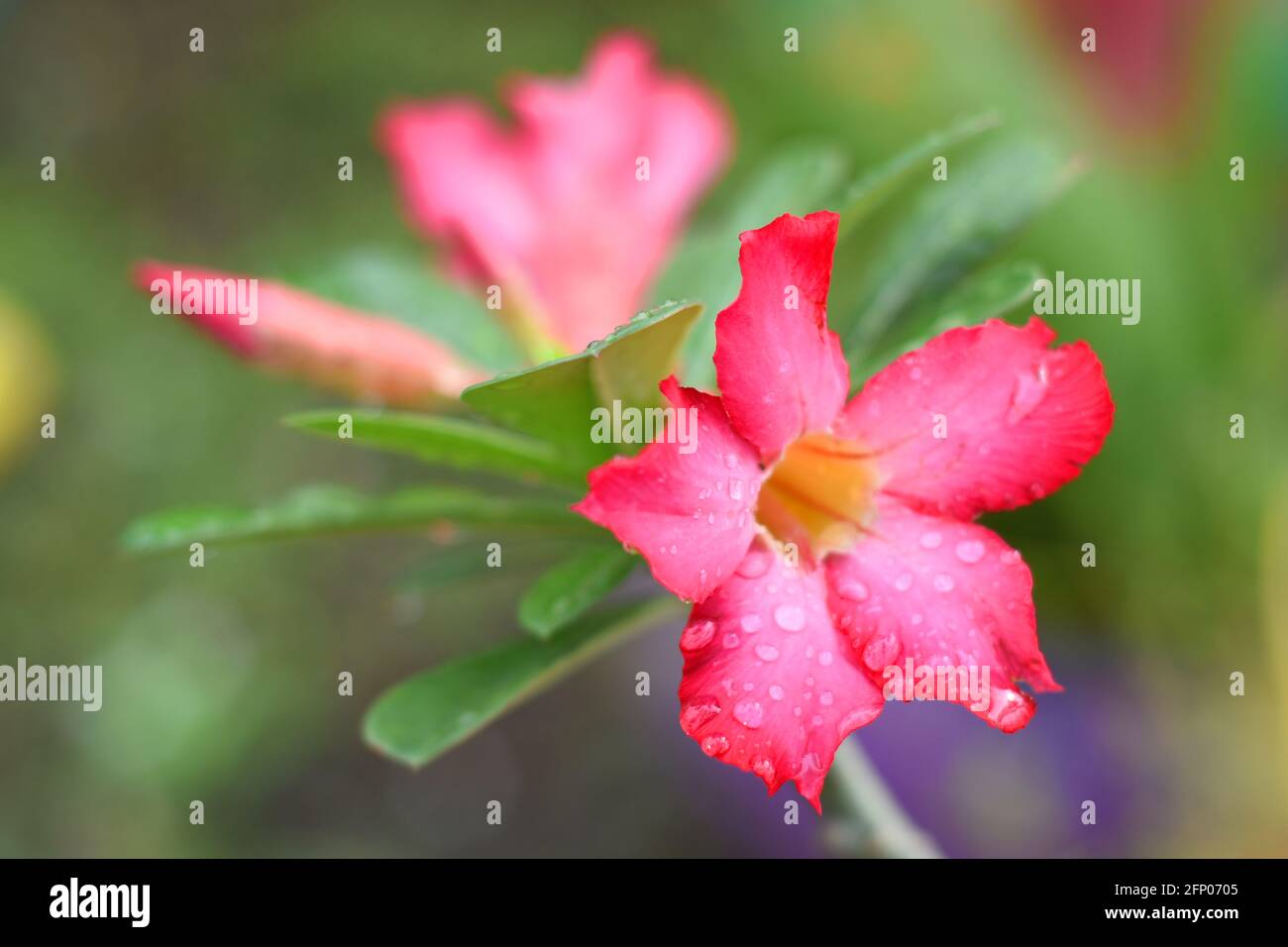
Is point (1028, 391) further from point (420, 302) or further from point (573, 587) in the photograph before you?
point (420, 302)

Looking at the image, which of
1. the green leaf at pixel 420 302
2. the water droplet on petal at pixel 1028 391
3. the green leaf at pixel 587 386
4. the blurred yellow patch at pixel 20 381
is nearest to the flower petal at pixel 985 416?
the water droplet on petal at pixel 1028 391

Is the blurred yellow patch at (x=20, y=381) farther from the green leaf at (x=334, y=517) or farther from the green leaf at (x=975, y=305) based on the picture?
the green leaf at (x=975, y=305)

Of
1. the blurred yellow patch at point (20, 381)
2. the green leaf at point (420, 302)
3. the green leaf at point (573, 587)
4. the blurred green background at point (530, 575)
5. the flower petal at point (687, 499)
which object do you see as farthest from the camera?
the blurred yellow patch at point (20, 381)

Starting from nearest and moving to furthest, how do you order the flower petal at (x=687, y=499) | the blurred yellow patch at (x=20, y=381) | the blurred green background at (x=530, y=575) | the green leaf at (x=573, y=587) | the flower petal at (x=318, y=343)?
the flower petal at (x=687, y=499), the green leaf at (x=573, y=587), the flower petal at (x=318, y=343), the blurred green background at (x=530, y=575), the blurred yellow patch at (x=20, y=381)

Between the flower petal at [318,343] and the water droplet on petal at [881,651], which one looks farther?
the flower petal at [318,343]

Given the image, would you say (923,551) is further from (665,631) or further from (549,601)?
(665,631)

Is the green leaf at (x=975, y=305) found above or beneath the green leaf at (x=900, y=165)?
beneath

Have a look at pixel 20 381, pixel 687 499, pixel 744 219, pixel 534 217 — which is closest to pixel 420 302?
pixel 534 217
